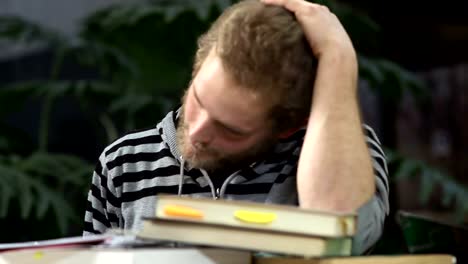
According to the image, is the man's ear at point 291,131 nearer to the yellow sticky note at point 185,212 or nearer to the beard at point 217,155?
the beard at point 217,155

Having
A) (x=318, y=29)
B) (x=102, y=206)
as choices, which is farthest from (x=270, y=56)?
(x=102, y=206)

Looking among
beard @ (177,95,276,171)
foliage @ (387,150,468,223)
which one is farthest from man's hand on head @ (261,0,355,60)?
foliage @ (387,150,468,223)

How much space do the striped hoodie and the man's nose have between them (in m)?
0.09

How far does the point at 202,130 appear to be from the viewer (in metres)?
0.94

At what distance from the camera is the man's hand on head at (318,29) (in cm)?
95

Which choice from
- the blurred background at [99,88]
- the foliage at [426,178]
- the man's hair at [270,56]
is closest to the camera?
the man's hair at [270,56]

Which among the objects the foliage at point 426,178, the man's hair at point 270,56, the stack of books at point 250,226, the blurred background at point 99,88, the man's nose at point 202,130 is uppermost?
the man's hair at point 270,56

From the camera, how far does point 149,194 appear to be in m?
1.07

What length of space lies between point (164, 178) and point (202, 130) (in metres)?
0.15

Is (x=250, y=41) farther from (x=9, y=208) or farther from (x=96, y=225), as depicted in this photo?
(x=9, y=208)

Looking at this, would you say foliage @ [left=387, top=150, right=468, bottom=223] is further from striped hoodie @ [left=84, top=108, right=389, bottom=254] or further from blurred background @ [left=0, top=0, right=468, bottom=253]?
striped hoodie @ [left=84, top=108, right=389, bottom=254]

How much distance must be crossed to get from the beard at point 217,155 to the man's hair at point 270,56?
4cm

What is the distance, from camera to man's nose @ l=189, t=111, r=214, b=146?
93 cm

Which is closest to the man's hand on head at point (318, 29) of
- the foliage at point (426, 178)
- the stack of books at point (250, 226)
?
the stack of books at point (250, 226)
